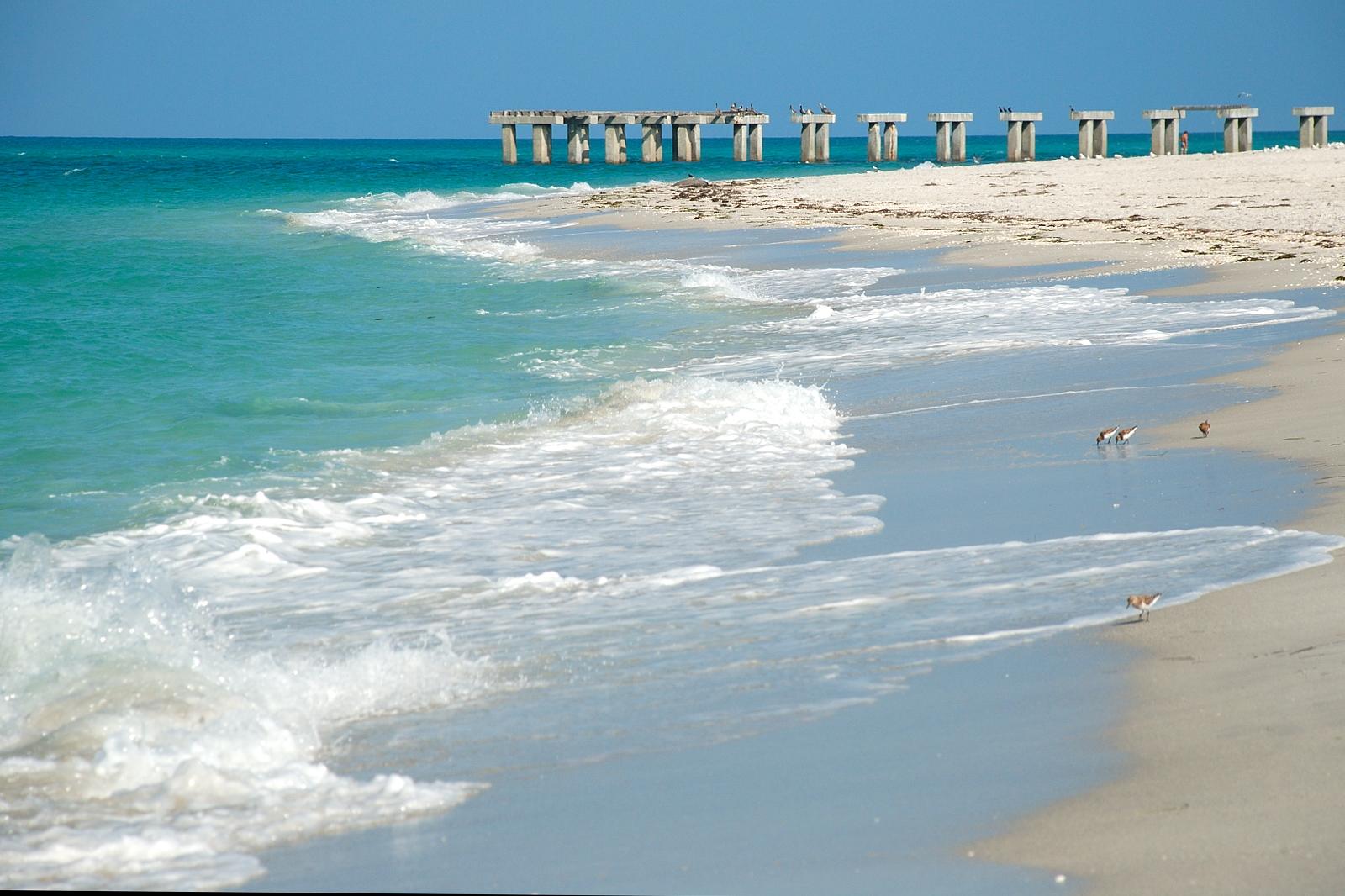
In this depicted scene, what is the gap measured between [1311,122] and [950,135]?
55.8 feet

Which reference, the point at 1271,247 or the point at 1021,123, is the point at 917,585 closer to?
the point at 1271,247

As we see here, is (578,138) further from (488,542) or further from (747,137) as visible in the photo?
(488,542)

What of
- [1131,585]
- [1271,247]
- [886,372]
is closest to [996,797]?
[1131,585]

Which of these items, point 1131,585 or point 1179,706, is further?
point 1131,585

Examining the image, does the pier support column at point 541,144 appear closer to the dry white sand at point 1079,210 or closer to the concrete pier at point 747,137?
the concrete pier at point 747,137

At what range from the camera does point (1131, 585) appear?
16.3 feet

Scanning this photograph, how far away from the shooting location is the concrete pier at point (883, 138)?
6869 cm

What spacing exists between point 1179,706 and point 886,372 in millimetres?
6944

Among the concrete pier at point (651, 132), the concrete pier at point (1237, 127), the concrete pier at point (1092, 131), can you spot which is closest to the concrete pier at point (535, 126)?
the concrete pier at point (651, 132)

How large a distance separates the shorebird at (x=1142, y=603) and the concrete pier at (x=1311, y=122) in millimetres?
56242

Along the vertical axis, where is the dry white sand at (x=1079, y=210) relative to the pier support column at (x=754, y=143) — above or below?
below

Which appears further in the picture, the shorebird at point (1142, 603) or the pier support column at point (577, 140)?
the pier support column at point (577, 140)

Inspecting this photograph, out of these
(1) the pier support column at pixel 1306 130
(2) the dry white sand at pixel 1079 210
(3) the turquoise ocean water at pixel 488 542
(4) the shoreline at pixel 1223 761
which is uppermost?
(1) the pier support column at pixel 1306 130

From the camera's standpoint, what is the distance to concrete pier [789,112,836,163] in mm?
68875
